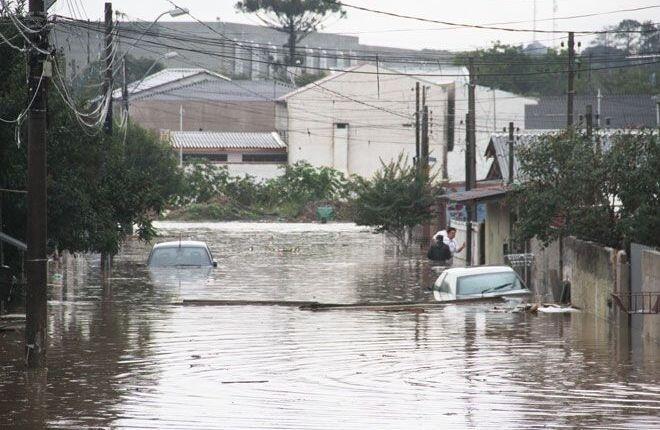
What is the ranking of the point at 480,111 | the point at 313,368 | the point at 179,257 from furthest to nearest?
the point at 480,111 → the point at 179,257 → the point at 313,368

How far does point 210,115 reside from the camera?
359 feet

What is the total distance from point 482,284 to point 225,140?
73.8 meters

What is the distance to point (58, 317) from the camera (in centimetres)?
2567

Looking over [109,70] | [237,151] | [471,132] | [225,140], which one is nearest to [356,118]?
[237,151]

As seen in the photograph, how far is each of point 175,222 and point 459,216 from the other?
33.8 meters

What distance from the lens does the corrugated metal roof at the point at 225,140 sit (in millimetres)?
99312

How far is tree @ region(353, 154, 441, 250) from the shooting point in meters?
56.1

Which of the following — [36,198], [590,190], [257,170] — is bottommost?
[36,198]

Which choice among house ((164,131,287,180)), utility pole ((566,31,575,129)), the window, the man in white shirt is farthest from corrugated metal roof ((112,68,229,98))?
utility pole ((566,31,575,129))

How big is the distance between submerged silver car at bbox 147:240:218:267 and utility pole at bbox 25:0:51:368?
18984 millimetres

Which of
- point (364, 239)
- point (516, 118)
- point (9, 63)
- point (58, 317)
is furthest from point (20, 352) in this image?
point (516, 118)

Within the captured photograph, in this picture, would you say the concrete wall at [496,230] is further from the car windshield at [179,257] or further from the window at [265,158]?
the window at [265,158]

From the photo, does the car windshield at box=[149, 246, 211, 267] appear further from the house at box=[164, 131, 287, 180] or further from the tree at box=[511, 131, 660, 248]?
the house at box=[164, 131, 287, 180]

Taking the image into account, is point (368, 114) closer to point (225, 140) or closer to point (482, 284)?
point (225, 140)
